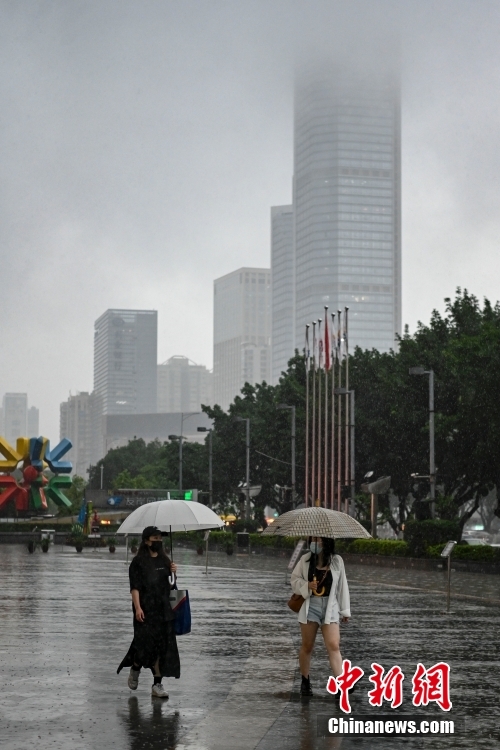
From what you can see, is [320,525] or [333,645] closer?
[333,645]

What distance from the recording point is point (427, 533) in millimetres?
44781

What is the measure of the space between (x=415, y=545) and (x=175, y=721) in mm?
35342

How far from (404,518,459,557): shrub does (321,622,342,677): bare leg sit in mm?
33300

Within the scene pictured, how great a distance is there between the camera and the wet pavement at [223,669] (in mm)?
9945

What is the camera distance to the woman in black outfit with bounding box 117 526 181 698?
11883mm

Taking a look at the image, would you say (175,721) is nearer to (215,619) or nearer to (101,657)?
(101,657)

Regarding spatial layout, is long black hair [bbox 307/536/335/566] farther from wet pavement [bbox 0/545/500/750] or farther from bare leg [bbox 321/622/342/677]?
wet pavement [bbox 0/545/500/750]

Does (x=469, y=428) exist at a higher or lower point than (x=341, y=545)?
higher

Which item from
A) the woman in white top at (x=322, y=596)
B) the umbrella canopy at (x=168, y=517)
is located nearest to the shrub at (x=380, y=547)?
the umbrella canopy at (x=168, y=517)

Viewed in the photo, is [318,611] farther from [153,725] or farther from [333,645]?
[153,725]

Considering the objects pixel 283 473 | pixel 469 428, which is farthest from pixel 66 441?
pixel 469 428

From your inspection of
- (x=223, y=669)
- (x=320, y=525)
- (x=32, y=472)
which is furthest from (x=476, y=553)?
(x=32, y=472)

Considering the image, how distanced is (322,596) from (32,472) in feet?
264

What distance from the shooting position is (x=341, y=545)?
2069 inches
